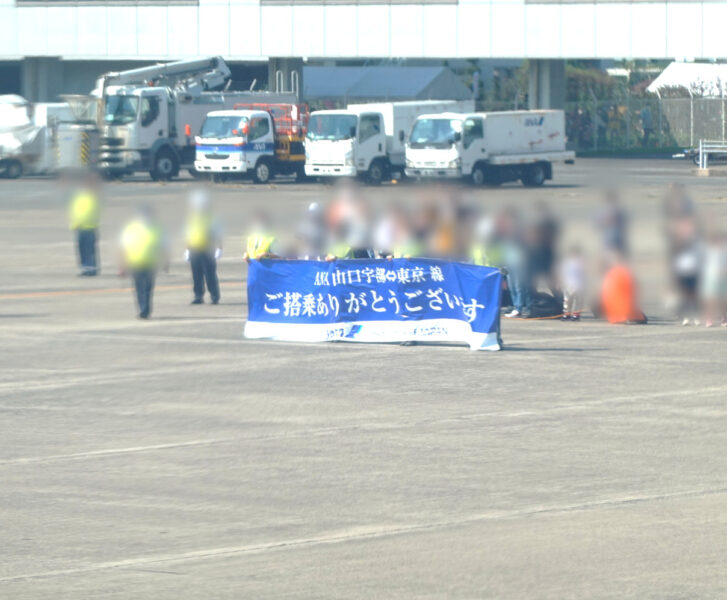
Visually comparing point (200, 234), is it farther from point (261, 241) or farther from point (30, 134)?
point (30, 134)

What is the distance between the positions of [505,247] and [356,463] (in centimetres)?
1014

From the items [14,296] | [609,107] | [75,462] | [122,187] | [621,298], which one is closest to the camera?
[75,462]

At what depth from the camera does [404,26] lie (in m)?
65.9

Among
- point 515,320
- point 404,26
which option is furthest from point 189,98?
point 515,320

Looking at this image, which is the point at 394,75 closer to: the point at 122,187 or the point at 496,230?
the point at 122,187

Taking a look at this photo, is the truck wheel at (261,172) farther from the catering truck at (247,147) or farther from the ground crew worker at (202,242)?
the ground crew worker at (202,242)

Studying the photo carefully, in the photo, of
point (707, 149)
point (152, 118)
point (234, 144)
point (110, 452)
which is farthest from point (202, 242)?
point (707, 149)

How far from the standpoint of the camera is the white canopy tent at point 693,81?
232ft

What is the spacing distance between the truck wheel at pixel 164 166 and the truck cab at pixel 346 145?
16.2 ft

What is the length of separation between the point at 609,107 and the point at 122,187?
29.5 meters

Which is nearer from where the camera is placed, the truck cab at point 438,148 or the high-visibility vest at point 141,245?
the high-visibility vest at point 141,245

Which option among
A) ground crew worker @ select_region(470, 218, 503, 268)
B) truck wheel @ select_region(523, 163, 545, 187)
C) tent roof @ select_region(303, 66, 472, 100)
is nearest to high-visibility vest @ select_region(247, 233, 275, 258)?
ground crew worker @ select_region(470, 218, 503, 268)

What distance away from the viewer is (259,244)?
853 inches

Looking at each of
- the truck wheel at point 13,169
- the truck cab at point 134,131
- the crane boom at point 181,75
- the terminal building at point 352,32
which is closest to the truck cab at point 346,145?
the truck cab at point 134,131
